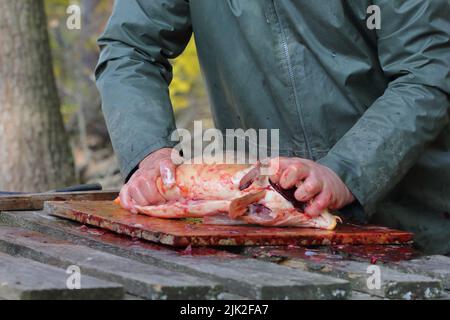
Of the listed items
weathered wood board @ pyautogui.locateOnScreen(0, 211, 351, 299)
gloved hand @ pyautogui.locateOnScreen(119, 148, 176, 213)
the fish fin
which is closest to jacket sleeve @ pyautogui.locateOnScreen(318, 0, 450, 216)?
the fish fin

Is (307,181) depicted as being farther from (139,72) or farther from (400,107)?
(139,72)

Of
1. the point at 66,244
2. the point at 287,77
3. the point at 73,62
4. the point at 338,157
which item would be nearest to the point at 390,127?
the point at 338,157

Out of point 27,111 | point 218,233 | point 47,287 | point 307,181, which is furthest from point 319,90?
point 27,111

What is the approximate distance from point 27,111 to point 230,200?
16.3ft

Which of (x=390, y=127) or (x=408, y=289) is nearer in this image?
(x=408, y=289)

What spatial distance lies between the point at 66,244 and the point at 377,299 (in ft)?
4.06

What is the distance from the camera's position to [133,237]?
3.62m

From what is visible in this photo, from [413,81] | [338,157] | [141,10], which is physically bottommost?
[338,157]

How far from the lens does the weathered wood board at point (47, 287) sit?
2.49 meters

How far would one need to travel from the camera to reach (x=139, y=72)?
4.84 meters

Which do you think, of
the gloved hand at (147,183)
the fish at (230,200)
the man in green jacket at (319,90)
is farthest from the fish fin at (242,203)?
the gloved hand at (147,183)

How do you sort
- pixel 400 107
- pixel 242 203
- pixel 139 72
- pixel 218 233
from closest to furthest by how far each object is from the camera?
pixel 218 233 → pixel 242 203 → pixel 400 107 → pixel 139 72
